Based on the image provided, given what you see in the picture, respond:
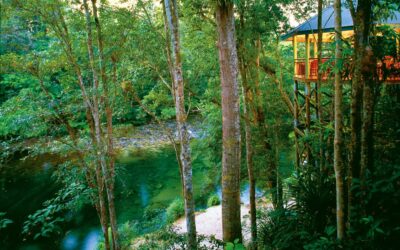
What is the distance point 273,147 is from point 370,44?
22.6 ft

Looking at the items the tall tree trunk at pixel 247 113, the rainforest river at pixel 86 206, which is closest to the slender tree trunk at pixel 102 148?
the rainforest river at pixel 86 206

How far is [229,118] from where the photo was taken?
21.8 feet

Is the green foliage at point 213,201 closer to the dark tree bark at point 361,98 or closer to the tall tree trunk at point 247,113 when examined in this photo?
the tall tree trunk at point 247,113

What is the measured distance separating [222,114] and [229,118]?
21 centimetres

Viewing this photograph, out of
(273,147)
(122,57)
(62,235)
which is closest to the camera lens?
(122,57)

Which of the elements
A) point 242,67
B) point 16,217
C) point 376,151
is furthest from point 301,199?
point 16,217

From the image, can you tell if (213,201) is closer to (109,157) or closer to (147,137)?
(109,157)

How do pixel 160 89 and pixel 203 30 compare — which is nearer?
pixel 203 30

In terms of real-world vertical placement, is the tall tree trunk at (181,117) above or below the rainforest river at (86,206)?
above

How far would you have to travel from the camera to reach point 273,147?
411 inches

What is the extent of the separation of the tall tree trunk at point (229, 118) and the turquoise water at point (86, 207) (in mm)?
4905

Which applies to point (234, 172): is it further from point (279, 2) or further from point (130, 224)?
point (130, 224)

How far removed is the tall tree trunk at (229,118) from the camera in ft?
21.3

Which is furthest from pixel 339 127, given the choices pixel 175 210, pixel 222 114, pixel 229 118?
pixel 175 210
